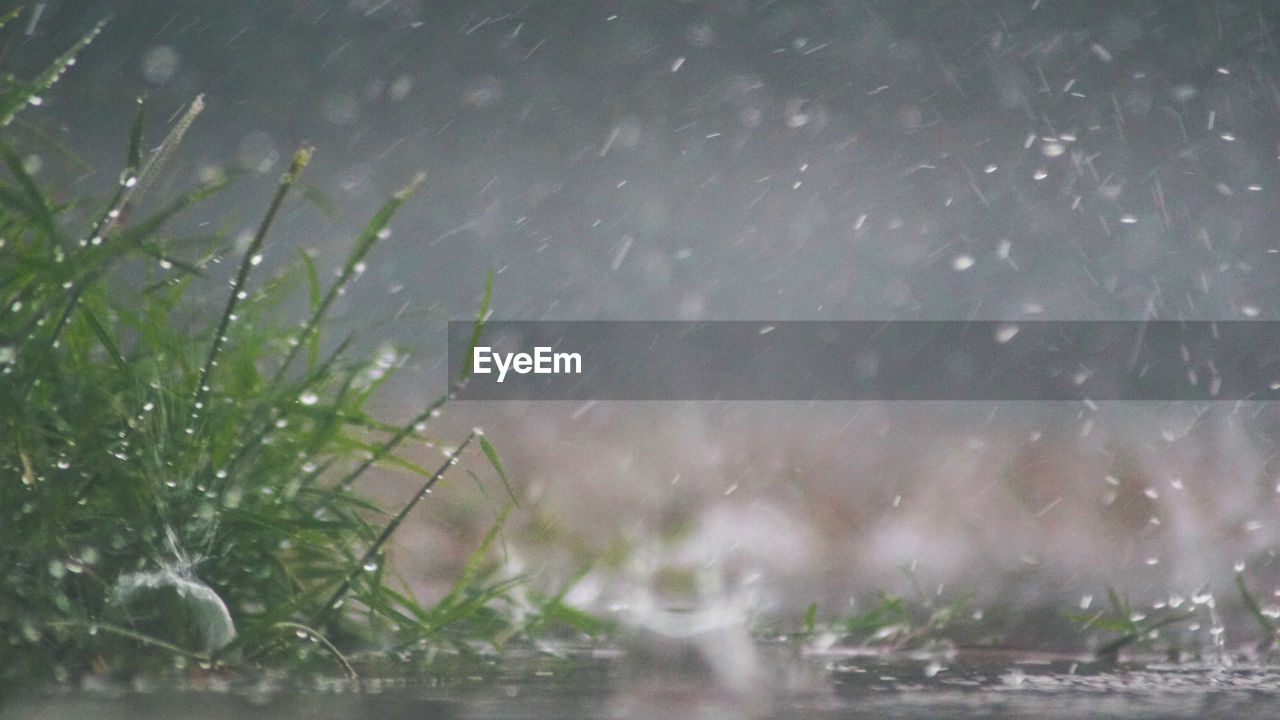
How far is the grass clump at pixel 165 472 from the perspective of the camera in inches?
23.9

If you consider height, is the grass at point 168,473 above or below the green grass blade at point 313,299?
below

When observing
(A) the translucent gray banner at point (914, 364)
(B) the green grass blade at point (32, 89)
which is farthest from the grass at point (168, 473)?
(A) the translucent gray banner at point (914, 364)

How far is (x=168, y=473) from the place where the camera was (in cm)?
72

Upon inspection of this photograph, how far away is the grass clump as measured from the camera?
0.61 meters

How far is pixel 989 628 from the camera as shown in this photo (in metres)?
1.25

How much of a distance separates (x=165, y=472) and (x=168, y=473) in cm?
2

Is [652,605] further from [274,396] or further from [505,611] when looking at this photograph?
[274,396]

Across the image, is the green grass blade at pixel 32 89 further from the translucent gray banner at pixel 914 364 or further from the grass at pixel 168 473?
the translucent gray banner at pixel 914 364

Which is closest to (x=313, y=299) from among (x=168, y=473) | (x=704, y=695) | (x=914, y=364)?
(x=168, y=473)

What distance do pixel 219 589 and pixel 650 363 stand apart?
1607 mm

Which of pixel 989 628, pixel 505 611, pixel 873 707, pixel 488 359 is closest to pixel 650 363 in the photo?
pixel 488 359

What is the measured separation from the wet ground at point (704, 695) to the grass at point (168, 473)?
0.15ft

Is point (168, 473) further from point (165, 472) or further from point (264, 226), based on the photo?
point (264, 226)

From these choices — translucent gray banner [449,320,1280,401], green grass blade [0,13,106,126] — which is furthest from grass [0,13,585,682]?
translucent gray banner [449,320,1280,401]
